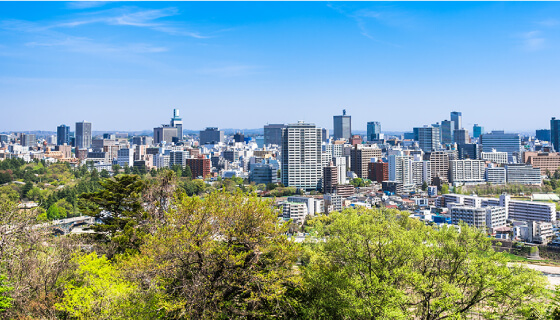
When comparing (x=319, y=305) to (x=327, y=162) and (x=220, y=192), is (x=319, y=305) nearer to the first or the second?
(x=220, y=192)

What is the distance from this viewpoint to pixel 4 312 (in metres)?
6.22

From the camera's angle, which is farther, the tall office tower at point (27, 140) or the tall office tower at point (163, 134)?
the tall office tower at point (163, 134)

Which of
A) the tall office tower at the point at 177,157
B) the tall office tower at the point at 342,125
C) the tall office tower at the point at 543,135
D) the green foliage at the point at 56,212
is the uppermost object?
the tall office tower at the point at 342,125

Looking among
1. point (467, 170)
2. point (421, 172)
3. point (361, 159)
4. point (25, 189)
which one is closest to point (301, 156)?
point (361, 159)

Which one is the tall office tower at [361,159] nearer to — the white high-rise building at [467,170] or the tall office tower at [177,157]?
the white high-rise building at [467,170]

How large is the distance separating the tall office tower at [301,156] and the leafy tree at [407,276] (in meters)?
29.9

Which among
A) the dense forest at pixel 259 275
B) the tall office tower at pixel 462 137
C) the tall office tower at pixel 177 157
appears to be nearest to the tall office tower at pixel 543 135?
the tall office tower at pixel 462 137

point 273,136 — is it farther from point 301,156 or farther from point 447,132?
point 301,156

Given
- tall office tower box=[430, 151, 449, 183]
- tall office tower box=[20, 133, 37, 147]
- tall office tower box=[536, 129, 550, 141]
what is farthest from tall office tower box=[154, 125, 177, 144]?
tall office tower box=[536, 129, 550, 141]

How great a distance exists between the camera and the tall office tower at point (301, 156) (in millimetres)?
37188

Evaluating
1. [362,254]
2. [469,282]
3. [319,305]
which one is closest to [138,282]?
[319,305]

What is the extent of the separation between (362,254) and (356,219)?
1.93 ft

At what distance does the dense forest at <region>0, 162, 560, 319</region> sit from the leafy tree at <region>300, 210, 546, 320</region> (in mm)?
17

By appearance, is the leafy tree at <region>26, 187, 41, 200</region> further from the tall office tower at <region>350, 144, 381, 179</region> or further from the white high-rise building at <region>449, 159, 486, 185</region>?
the white high-rise building at <region>449, 159, 486, 185</region>
